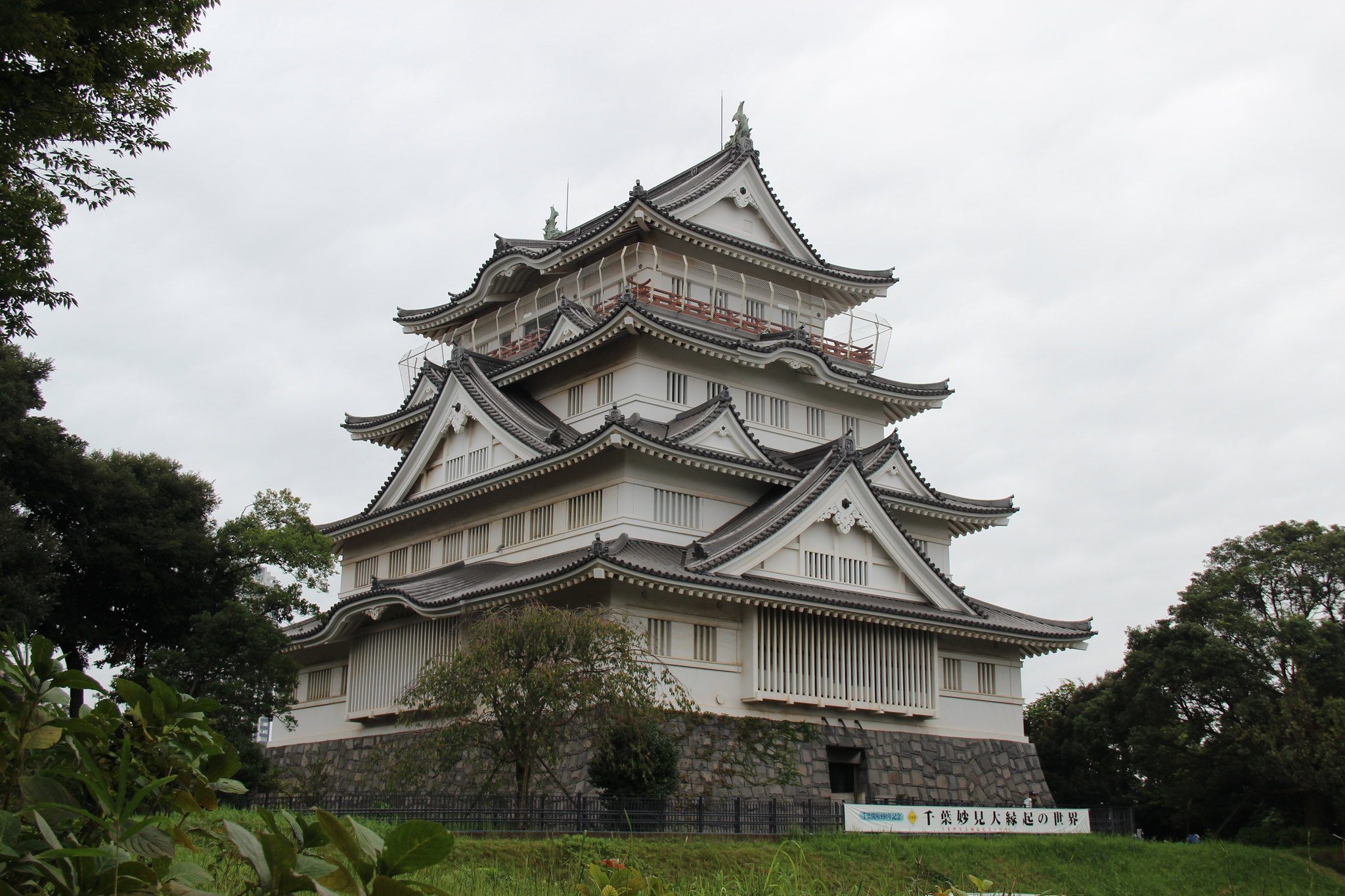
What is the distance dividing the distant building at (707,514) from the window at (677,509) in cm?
7

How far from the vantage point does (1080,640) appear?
32.9 metres

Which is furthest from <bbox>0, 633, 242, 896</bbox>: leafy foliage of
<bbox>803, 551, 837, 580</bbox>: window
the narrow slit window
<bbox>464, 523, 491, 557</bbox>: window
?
the narrow slit window

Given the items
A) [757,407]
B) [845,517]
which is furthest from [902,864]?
[757,407]

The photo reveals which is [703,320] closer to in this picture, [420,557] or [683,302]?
[683,302]

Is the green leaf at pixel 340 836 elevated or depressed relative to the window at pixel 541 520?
depressed

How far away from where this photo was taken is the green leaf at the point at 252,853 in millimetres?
→ 3043

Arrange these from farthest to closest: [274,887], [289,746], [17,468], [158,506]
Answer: [289,746]
[158,506]
[17,468]
[274,887]

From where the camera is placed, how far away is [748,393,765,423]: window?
34.4 m

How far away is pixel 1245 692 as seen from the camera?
38188 mm

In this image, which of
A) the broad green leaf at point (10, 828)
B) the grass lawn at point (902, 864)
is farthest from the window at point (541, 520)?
the broad green leaf at point (10, 828)

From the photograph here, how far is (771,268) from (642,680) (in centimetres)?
1826

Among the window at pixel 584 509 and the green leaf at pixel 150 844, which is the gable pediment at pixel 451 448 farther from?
the green leaf at pixel 150 844

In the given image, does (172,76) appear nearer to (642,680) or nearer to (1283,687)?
(642,680)

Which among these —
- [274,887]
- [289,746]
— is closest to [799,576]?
[289,746]
